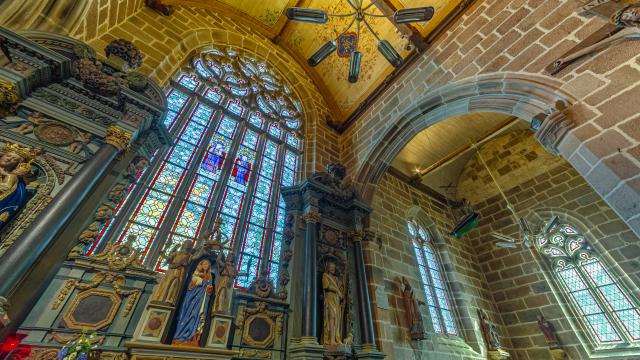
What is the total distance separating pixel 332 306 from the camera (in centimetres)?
378

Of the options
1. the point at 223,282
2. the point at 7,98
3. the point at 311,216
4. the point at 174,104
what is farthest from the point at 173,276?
the point at 174,104

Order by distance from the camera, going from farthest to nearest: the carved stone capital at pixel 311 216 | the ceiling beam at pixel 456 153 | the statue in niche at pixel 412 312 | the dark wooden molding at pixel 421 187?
the dark wooden molding at pixel 421 187 → the ceiling beam at pixel 456 153 → the carved stone capital at pixel 311 216 → the statue in niche at pixel 412 312

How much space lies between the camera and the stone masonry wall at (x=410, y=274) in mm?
4391

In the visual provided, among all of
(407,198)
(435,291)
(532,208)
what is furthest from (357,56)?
(532,208)

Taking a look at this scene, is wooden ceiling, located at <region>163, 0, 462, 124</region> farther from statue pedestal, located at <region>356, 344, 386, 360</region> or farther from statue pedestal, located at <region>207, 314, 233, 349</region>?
statue pedestal, located at <region>207, 314, 233, 349</region>

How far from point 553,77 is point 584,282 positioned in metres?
5.54

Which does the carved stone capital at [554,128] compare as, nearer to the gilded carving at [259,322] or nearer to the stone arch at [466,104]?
the stone arch at [466,104]

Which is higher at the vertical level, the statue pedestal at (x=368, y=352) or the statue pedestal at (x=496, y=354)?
the statue pedestal at (x=496, y=354)

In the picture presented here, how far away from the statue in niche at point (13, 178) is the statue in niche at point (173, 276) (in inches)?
53.1

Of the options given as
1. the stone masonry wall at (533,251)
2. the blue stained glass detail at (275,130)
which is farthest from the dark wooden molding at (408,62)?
the stone masonry wall at (533,251)

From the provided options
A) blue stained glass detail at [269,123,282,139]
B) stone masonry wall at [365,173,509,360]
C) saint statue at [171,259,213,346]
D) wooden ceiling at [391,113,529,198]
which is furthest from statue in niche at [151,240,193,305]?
wooden ceiling at [391,113,529,198]

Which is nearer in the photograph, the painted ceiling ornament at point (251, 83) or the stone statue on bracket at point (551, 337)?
the stone statue on bracket at point (551, 337)

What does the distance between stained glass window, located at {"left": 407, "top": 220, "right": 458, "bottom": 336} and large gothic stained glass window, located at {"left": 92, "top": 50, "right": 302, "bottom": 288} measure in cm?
360

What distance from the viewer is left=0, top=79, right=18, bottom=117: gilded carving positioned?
8.52ft
